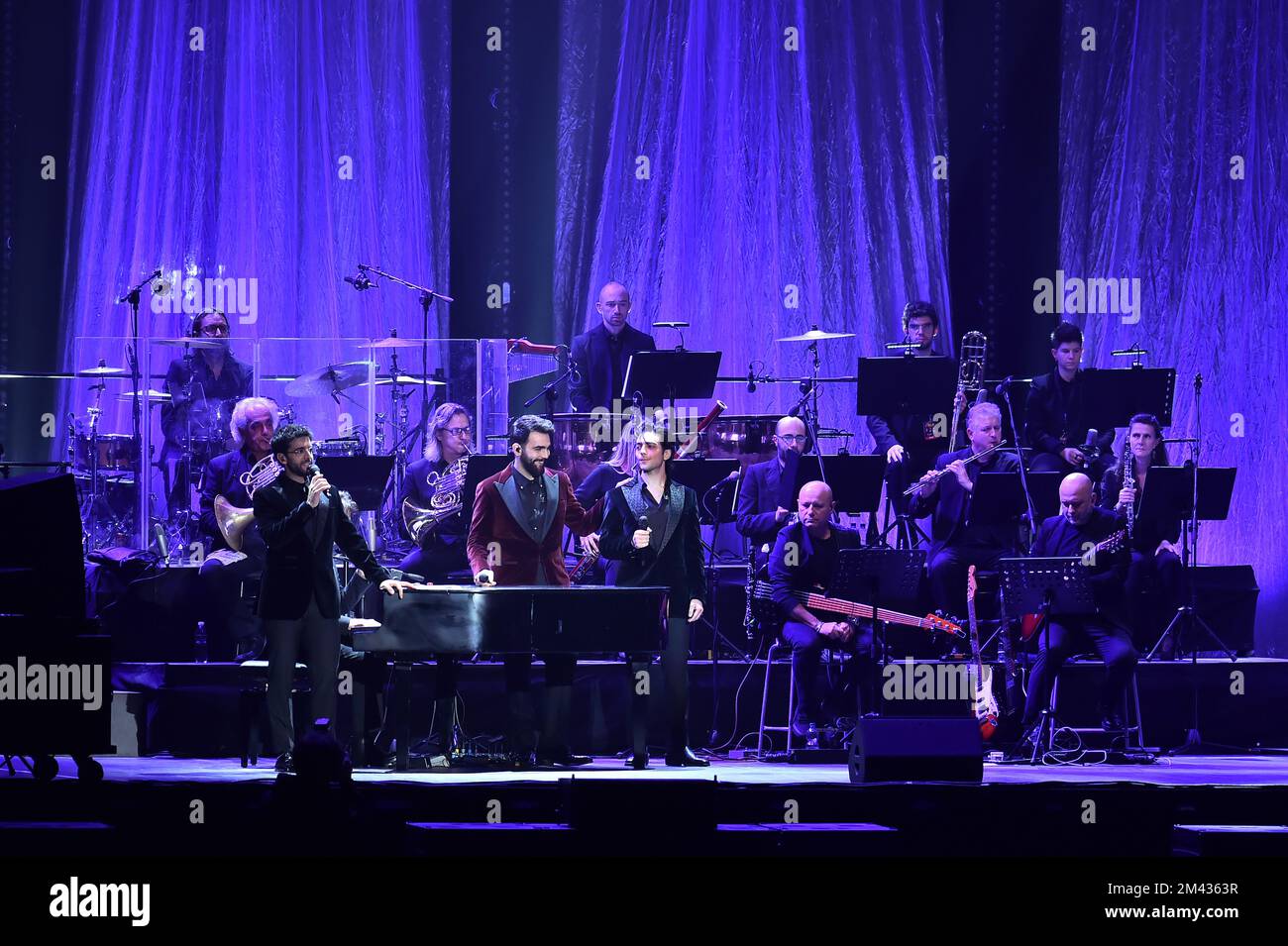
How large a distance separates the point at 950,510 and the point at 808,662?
153 centimetres

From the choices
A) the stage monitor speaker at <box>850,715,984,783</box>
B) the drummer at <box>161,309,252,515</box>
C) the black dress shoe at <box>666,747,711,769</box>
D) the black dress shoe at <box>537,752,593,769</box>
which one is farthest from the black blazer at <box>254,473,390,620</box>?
the drummer at <box>161,309,252,515</box>

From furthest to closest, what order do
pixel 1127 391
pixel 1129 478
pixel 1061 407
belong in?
pixel 1061 407 < pixel 1129 478 < pixel 1127 391

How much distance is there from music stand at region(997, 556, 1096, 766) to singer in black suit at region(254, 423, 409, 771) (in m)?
3.60

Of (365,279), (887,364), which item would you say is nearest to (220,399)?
(365,279)

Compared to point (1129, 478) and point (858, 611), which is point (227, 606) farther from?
point (1129, 478)

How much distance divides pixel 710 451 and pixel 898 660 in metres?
1.71

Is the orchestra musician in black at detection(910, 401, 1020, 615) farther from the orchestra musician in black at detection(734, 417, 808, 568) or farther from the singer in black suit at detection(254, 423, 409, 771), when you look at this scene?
the singer in black suit at detection(254, 423, 409, 771)

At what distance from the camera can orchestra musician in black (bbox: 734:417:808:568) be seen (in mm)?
10328

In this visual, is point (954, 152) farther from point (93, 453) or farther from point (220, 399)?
point (93, 453)

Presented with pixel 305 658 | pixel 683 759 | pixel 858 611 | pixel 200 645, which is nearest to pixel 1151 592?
pixel 858 611

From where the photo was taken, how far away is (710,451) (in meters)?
10.2

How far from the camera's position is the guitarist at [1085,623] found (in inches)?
372

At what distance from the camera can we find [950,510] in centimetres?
1038
